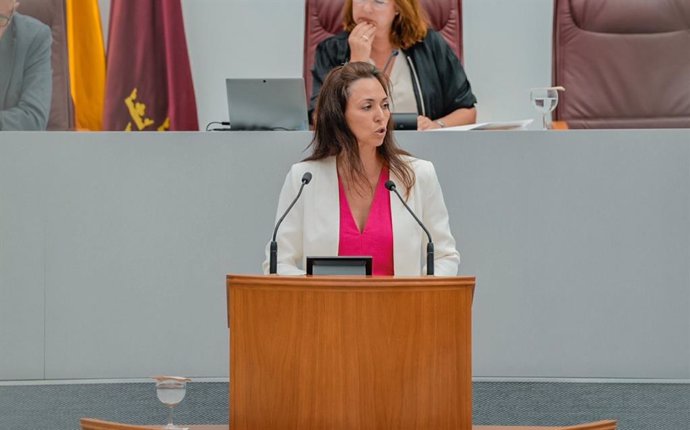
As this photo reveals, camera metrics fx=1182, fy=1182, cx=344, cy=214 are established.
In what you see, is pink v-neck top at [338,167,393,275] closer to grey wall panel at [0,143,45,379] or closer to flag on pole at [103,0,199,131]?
grey wall panel at [0,143,45,379]

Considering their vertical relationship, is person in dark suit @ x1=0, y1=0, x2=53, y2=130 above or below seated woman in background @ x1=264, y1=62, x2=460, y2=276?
above

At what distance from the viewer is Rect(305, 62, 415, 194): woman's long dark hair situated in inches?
108

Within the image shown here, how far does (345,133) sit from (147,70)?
197 centimetres

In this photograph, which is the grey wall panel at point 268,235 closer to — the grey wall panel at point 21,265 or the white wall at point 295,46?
the grey wall panel at point 21,265

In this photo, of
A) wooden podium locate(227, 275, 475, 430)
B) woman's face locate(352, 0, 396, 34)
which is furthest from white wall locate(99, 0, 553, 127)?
wooden podium locate(227, 275, 475, 430)

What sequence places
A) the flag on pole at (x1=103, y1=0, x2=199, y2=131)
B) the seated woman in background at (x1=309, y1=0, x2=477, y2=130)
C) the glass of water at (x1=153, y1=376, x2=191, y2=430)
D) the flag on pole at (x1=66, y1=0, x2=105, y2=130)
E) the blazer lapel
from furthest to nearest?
the flag on pole at (x1=66, y1=0, x2=105, y2=130), the flag on pole at (x1=103, y1=0, x2=199, y2=131), the seated woman in background at (x1=309, y1=0, x2=477, y2=130), the blazer lapel, the glass of water at (x1=153, y1=376, x2=191, y2=430)

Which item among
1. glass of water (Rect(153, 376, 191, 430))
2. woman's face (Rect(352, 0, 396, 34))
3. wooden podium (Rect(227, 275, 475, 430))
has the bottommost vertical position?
glass of water (Rect(153, 376, 191, 430))

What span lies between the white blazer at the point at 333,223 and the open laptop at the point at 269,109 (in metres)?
0.88

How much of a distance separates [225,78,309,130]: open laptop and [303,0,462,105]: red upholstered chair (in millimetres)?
722

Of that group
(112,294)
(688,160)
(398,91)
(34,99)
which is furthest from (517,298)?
(34,99)

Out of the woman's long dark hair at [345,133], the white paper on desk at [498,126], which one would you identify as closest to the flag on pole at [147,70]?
the white paper on desk at [498,126]

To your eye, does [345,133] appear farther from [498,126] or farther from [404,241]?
[498,126]

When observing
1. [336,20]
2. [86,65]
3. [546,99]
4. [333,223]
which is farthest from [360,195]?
[86,65]

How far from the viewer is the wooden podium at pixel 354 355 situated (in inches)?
66.6
